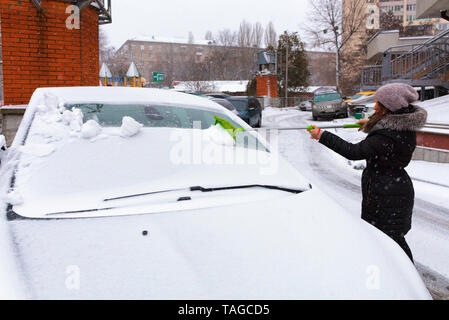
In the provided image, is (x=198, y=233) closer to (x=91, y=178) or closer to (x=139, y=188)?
(x=139, y=188)

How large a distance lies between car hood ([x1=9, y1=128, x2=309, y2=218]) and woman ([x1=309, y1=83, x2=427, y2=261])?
0.67 meters

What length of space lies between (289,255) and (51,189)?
1129mm

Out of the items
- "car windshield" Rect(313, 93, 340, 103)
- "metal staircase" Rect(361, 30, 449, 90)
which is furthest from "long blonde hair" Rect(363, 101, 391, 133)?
"car windshield" Rect(313, 93, 340, 103)

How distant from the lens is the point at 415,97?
2.49m

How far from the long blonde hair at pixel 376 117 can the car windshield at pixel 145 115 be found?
113cm

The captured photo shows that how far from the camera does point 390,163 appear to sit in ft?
8.21

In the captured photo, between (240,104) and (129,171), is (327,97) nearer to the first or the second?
(240,104)

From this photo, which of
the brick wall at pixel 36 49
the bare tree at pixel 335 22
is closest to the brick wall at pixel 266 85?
the bare tree at pixel 335 22

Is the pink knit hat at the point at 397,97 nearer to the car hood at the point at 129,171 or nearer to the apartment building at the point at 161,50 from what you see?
the car hood at the point at 129,171

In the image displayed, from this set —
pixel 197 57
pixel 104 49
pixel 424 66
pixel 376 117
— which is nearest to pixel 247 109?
pixel 424 66

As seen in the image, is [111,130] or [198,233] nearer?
[198,233]
